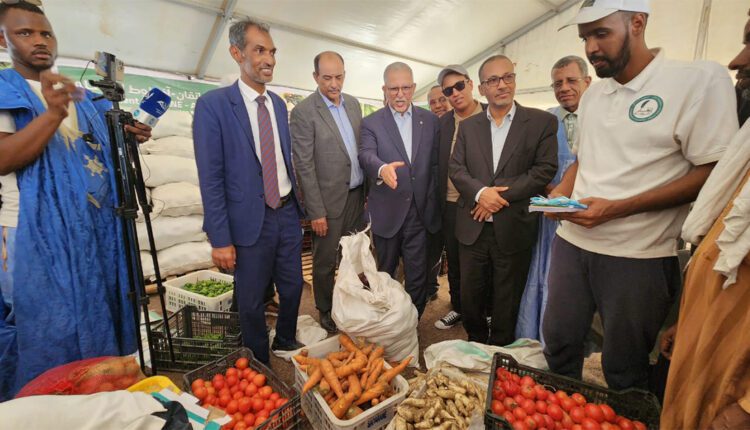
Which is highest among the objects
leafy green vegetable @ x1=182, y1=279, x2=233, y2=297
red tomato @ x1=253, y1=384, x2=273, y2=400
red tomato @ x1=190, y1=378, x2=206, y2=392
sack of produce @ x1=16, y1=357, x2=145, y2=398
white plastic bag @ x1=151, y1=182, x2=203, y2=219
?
white plastic bag @ x1=151, y1=182, x2=203, y2=219

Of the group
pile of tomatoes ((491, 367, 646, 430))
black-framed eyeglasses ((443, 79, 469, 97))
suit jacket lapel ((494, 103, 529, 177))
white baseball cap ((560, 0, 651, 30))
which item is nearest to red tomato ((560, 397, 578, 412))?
pile of tomatoes ((491, 367, 646, 430))

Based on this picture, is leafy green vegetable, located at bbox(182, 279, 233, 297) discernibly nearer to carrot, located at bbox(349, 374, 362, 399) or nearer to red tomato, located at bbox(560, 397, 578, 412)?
carrot, located at bbox(349, 374, 362, 399)

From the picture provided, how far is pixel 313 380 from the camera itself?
5.29 ft

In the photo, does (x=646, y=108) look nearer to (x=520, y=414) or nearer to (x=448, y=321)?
(x=520, y=414)

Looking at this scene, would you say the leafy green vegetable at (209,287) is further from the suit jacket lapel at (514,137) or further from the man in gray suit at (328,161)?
the suit jacket lapel at (514,137)

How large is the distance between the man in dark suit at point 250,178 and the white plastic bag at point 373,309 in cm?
36

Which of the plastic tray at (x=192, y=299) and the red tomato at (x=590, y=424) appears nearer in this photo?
the red tomato at (x=590, y=424)

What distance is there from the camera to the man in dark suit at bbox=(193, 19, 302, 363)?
1.76m

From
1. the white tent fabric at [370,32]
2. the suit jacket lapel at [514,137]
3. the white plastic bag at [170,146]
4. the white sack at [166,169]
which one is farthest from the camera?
the white plastic bag at [170,146]

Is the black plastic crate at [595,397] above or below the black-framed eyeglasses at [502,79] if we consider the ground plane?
below

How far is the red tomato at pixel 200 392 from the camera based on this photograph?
156cm

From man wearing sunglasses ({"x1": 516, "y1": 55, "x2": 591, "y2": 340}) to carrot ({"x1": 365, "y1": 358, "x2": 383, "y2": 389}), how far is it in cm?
107

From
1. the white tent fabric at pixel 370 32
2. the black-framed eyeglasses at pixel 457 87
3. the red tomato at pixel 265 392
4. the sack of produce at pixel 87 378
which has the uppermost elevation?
the white tent fabric at pixel 370 32

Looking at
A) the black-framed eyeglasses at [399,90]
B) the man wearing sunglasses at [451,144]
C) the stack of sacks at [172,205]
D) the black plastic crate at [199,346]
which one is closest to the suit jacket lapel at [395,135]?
the black-framed eyeglasses at [399,90]
